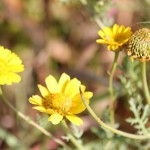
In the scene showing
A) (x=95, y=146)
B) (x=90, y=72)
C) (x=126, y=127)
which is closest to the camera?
(x=95, y=146)

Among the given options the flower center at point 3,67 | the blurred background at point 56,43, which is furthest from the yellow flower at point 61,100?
the blurred background at point 56,43

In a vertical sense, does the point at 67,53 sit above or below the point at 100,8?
below

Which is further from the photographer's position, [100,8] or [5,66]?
[100,8]

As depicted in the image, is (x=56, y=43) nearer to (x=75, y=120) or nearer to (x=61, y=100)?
(x=61, y=100)

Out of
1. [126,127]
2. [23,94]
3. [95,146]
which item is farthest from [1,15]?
[95,146]

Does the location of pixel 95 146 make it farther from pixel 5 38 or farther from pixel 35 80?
pixel 5 38

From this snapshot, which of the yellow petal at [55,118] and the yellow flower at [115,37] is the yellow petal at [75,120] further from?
the yellow flower at [115,37]

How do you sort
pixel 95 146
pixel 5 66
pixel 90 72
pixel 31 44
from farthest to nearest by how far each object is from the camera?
pixel 31 44 → pixel 90 72 → pixel 95 146 → pixel 5 66
